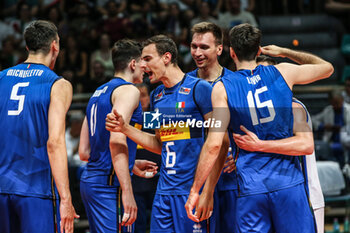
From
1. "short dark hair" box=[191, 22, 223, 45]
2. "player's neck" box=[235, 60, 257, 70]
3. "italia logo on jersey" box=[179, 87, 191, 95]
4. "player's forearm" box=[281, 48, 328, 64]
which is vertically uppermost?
"short dark hair" box=[191, 22, 223, 45]

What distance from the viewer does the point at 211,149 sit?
3961 mm

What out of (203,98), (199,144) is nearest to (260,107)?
(203,98)

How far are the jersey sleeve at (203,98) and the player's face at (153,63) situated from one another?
1.51 ft

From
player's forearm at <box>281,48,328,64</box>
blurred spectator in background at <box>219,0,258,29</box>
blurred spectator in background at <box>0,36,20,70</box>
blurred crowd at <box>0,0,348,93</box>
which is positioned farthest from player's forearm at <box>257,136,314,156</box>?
blurred spectator in background at <box>0,36,20,70</box>

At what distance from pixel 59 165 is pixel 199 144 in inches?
49.9

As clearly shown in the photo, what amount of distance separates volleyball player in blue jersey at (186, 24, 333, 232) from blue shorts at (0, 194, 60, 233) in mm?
1102

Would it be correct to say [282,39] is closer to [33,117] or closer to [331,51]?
[331,51]

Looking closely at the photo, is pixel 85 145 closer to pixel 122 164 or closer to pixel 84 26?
pixel 122 164

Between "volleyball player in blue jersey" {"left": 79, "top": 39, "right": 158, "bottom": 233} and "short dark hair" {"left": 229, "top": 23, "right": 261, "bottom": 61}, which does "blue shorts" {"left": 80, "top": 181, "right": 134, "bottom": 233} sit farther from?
"short dark hair" {"left": 229, "top": 23, "right": 261, "bottom": 61}

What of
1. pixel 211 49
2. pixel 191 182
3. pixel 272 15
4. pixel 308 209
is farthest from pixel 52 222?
pixel 272 15

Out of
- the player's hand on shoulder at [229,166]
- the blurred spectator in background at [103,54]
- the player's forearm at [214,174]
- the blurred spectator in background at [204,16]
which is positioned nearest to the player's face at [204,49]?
the player's hand on shoulder at [229,166]

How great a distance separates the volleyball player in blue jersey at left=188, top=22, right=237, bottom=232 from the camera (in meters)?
4.14

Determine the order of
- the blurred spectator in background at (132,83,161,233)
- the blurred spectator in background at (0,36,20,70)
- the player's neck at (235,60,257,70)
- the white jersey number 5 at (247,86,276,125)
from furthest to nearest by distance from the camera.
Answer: the blurred spectator in background at (0,36,20,70), the blurred spectator in background at (132,83,161,233), the player's neck at (235,60,257,70), the white jersey number 5 at (247,86,276,125)

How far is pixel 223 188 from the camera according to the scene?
15.5 ft
